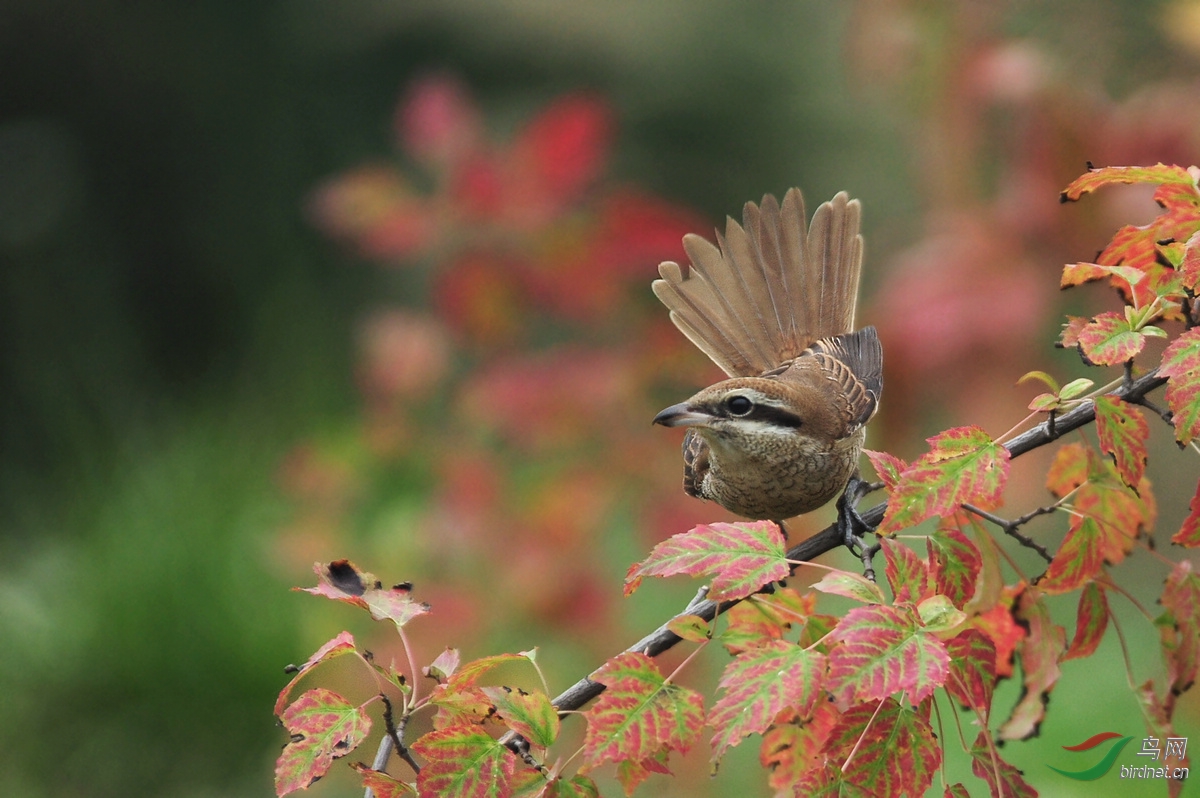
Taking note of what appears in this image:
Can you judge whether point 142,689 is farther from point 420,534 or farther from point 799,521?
point 799,521

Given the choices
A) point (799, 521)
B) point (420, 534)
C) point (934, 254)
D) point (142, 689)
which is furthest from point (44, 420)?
point (934, 254)

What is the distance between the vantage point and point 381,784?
112cm

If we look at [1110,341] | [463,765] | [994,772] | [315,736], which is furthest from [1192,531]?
Result: [315,736]

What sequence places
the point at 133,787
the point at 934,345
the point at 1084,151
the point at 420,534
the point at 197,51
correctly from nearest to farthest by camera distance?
the point at 1084,151 < the point at 934,345 < the point at 420,534 < the point at 133,787 < the point at 197,51

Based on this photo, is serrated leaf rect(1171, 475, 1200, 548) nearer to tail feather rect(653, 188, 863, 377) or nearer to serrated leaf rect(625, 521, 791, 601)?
serrated leaf rect(625, 521, 791, 601)

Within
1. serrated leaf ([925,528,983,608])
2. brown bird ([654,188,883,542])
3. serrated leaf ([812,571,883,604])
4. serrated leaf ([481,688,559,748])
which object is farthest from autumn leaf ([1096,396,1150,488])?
brown bird ([654,188,883,542])

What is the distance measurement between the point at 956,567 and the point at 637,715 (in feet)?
1.20

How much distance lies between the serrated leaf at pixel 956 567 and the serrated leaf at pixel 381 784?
22.8 inches

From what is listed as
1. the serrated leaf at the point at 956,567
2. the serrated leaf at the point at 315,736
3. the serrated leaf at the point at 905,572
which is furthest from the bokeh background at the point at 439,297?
the serrated leaf at the point at 315,736

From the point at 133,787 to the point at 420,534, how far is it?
5.66 ft

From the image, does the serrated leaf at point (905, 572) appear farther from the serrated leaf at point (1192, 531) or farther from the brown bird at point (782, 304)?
the brown bird at point (782, 304)

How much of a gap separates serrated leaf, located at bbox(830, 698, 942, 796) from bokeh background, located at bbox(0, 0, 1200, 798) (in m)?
1.64

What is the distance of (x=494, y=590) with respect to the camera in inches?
117

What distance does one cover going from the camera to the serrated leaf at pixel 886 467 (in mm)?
1196
